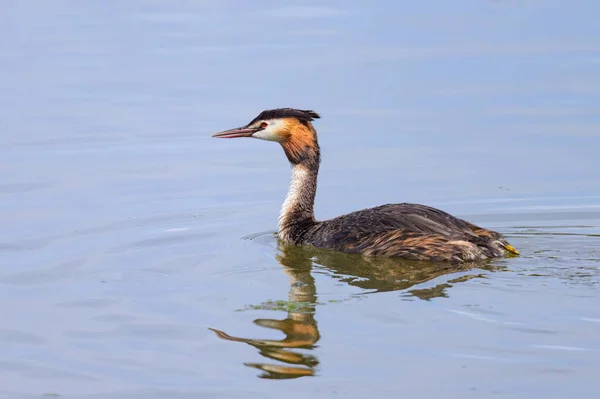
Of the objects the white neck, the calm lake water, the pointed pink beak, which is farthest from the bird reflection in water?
the pointed pink beak

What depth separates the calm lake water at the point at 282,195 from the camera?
7418 millimetres

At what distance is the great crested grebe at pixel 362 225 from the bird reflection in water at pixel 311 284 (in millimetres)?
89

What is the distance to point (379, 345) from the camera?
24.9 feet

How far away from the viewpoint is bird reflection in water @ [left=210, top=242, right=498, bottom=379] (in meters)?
7.50

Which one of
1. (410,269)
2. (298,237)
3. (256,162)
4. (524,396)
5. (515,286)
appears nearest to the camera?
(524,396)

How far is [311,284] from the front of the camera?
30.4ft

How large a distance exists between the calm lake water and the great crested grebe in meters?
0.18

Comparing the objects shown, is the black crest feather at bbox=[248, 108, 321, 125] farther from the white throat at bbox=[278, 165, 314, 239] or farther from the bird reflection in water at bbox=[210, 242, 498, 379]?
the bird reflection in water at bbox=[210, 242, 498, 379]

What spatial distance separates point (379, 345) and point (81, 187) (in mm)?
5602

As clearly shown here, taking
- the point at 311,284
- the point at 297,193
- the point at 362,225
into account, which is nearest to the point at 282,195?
the point at 297,193

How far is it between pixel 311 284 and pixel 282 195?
10.2 feet

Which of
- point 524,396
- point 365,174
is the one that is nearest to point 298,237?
point 365,174

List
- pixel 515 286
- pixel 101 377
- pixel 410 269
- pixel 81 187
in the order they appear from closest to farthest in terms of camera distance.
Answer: pixel 101 377
pixel 515 286
pixel 410 269
pixel 81 187

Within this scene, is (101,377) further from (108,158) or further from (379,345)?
(108,158)
